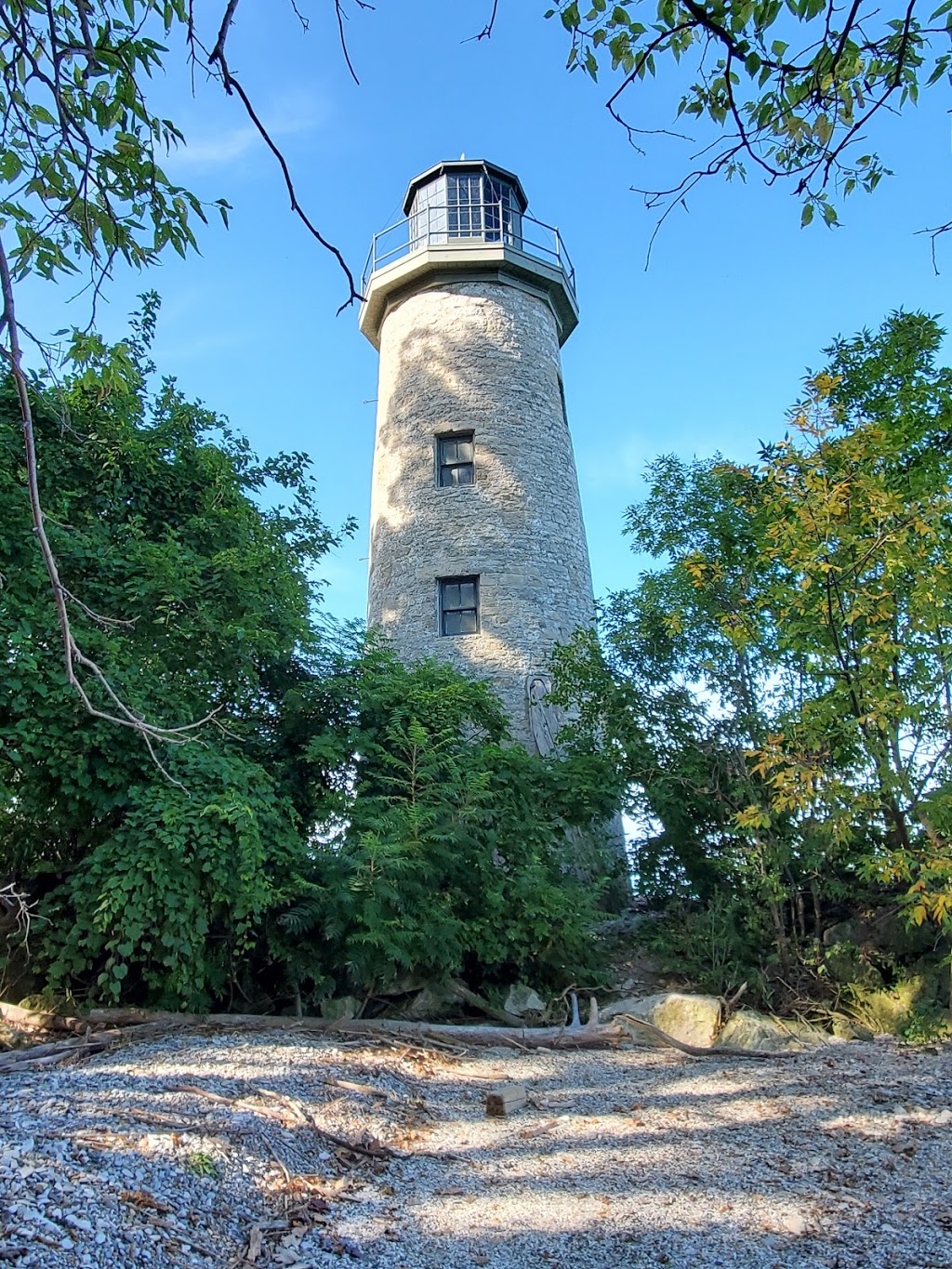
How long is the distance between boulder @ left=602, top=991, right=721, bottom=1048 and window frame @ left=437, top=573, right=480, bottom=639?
579cm

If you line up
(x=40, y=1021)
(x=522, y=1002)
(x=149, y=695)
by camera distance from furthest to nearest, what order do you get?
(x=522, y=1002) → (x=149, y=695) → (x=40, y=1021)

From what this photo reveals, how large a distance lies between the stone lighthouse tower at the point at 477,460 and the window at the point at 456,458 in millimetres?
19

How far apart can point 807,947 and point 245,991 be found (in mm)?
4777

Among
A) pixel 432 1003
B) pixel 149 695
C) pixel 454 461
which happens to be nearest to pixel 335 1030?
pixel 432 1003

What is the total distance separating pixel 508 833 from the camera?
779 cm

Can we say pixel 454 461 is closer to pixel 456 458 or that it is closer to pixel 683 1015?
pixel 456 458

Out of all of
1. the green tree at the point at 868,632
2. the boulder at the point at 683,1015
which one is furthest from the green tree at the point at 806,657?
the boulder at the point at 683,1015

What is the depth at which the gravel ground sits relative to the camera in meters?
2.99

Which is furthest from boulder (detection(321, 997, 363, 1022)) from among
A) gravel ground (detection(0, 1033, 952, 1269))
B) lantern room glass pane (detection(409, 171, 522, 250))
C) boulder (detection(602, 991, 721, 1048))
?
lantern room glass pane (detection(409, 171, 522, 250))

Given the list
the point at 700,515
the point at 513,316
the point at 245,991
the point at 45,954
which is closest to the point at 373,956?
the point at 245,991

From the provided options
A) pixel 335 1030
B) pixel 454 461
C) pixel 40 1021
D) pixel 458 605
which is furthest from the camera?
pixel 454 461

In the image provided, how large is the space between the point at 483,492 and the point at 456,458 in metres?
0.79

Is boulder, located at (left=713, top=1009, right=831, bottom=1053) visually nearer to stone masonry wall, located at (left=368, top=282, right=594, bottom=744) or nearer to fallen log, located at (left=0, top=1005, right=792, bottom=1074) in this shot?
fallen log, located at (left=0, top=1005, right=792, bottom=1074)

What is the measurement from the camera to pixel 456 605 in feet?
39.7
